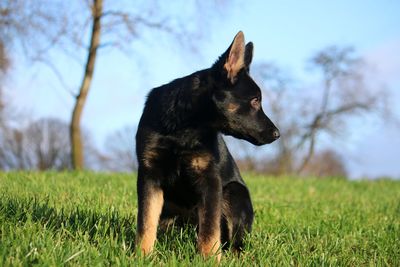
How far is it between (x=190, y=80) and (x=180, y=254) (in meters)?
1.72

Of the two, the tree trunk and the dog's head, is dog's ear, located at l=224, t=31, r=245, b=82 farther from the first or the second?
the tree trunk

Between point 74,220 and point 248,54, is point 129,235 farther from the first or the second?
point 248,54

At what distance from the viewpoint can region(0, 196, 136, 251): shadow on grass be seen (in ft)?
14.9

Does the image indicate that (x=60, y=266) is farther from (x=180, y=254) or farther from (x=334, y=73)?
(x=334, y=73)

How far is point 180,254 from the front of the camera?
4301 mm

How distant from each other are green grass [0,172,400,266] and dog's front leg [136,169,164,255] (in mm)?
153

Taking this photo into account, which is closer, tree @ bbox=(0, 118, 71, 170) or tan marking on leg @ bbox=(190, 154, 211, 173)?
tan marking on leg @ bbox=(190, 154, 211, 173)

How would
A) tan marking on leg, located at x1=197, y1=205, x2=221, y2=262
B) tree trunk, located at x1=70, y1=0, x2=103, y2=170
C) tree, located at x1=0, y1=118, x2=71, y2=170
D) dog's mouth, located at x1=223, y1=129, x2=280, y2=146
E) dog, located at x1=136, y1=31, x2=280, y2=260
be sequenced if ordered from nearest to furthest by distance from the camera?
tan marking on leg, located at x1=197, y1=205, x2=221, y2=262 < dog, located at x1=136, y1=31, x2=280, y2=260 < dog's mouth, located at x1=223, y1=129, x2=280, y2=146 < tree trunk, located at x1=70, y1=0, x2=103, y2=170 < tree, located at x1=0, y1=118, x2=71, y2=170

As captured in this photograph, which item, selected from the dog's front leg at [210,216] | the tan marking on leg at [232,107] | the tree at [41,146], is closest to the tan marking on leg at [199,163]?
the dog's front leg at [210,216]

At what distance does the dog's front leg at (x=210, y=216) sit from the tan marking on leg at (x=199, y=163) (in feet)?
0.35

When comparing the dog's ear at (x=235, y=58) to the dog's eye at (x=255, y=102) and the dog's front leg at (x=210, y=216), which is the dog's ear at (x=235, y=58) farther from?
the dog's front leg at (x=210, y=216)

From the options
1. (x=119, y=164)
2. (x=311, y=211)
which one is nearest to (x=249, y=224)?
(x=311, y=211)

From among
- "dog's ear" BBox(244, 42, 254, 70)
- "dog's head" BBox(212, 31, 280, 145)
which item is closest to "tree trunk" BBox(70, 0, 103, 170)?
"dog's ear" BBox(244, 42, 254, 70)

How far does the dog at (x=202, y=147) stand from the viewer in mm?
4609
